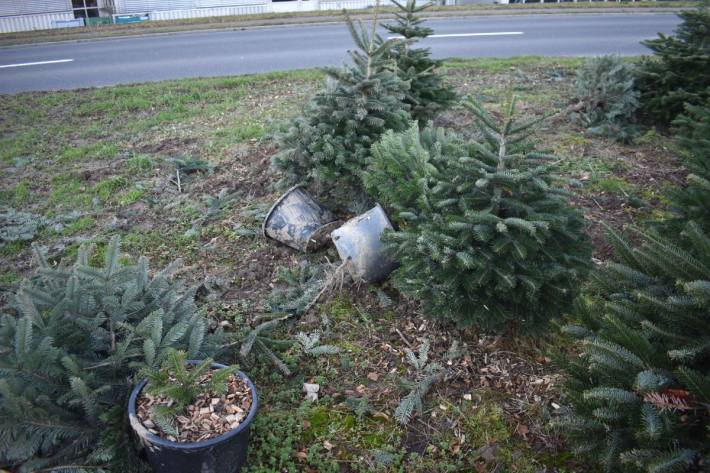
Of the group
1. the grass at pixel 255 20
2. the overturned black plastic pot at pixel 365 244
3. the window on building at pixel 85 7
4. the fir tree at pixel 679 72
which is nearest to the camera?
the overturned black plastic pot at pixel 365 244

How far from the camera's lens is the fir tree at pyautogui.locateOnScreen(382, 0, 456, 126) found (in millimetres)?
6340

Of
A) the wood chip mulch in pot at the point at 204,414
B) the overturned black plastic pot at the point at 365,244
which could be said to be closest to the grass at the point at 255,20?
the overturned black plastic pot at the point at 365,244

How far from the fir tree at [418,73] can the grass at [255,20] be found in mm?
10542

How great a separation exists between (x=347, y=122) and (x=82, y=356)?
3.05 meters

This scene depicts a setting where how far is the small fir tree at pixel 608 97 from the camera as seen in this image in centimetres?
727

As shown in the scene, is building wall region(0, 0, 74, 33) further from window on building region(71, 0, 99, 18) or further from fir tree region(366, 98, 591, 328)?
fir tree region(366, 98, 591, 328)

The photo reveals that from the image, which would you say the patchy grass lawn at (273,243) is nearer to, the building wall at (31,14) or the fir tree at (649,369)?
the fir tree at (649,369)

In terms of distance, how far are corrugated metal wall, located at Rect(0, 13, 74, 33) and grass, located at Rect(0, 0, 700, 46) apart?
13.8 feet

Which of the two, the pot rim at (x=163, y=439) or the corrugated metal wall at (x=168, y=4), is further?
the corrugated metal wall at (x=168, y=4)

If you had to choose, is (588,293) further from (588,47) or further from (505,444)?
(588,47)

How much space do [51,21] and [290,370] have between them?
2397 centimetres

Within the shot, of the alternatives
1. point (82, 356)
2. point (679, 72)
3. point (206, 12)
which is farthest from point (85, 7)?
point (82, 356)

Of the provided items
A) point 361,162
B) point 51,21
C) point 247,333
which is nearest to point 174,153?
point 361,162

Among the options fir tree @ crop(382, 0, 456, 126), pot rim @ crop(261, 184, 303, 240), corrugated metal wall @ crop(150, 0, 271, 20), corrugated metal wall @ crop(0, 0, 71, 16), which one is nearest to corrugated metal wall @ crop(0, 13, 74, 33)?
corrugated metal wall @ crop(0, 0, 71, 16)
